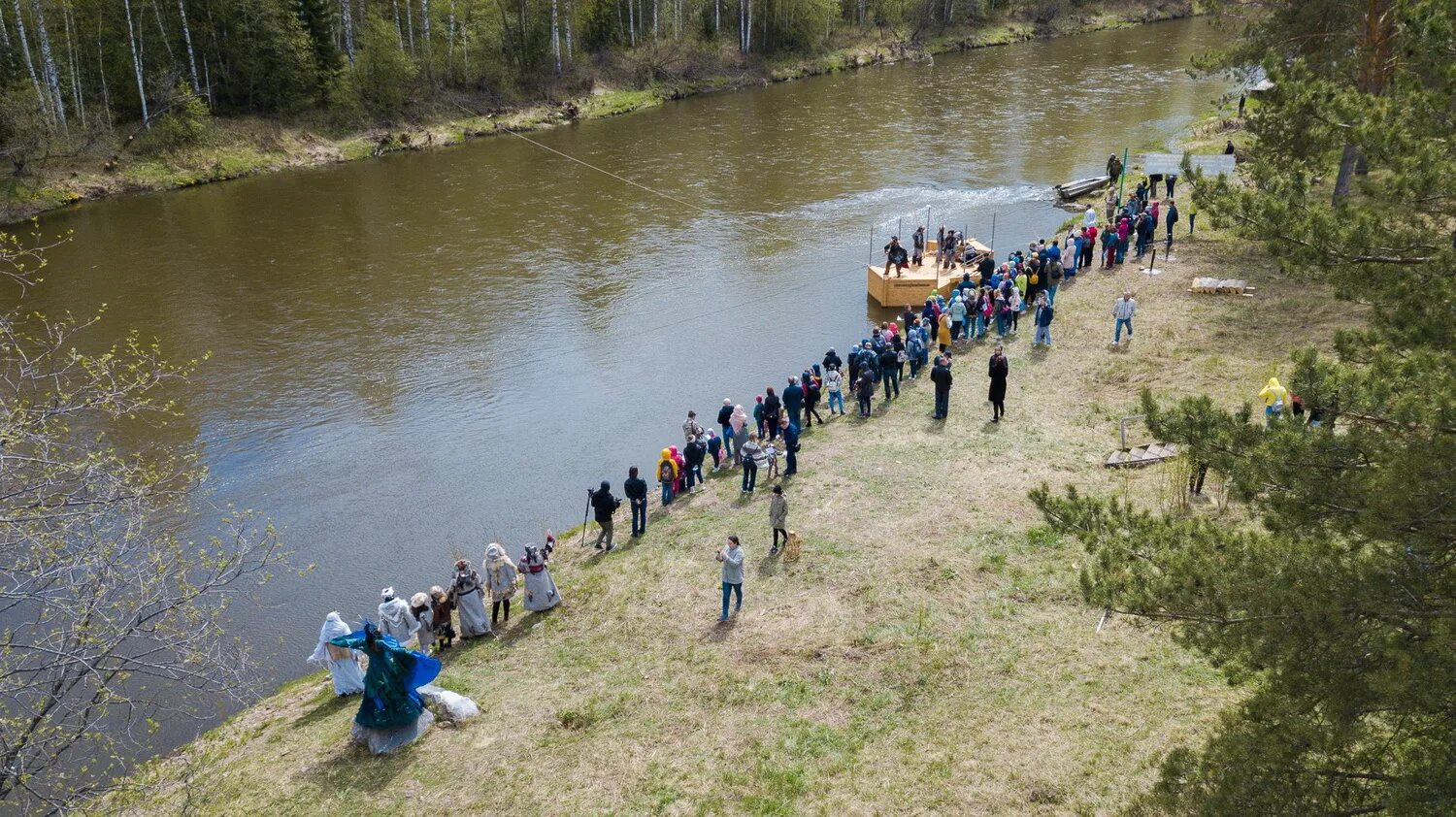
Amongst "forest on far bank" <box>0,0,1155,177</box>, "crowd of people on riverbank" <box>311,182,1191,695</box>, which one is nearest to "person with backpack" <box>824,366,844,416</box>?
"crowd of people on riverbank" <box>311,182,1191,695</box>

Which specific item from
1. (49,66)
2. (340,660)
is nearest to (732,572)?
(340,660)

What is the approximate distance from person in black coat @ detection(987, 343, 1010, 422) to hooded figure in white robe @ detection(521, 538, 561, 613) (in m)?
8.97

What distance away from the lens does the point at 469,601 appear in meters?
13.9

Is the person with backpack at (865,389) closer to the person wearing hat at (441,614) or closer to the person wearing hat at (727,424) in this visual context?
the person wearing hat at (727,424)

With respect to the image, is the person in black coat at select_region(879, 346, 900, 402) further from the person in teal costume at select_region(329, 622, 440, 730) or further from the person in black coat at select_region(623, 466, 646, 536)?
the person in teal costume at select_region(329, 622, 440, 730)

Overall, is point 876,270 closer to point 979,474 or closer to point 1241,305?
point 1241,305

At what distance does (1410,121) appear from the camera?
296 inches

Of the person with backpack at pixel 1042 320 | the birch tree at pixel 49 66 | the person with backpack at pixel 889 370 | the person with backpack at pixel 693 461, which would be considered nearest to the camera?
the person with backpack at pixel 693 461

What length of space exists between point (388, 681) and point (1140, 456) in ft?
38.2

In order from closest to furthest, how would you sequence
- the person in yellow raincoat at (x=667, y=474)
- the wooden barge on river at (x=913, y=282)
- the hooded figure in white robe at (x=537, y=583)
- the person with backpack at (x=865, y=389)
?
the hooded figure in white robe at (x=537, y=583)
the person in yellow raincoat at (x=667, y=474)
the person with backpack at (x=865, y=389)
the wooden barge on river at (x=913, y=282)

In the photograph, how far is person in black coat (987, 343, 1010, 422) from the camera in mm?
18406

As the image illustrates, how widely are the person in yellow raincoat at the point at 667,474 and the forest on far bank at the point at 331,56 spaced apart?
108 ft

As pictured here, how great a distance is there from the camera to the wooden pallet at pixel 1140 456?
51.7ft

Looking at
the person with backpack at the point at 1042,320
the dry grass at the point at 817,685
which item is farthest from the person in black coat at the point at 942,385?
the person with backpack at the point at 1042,320
